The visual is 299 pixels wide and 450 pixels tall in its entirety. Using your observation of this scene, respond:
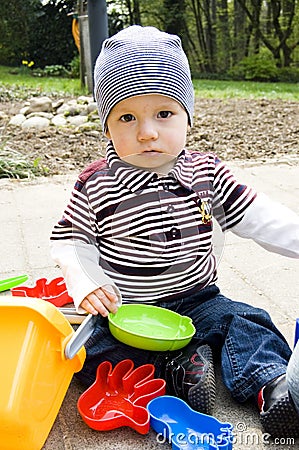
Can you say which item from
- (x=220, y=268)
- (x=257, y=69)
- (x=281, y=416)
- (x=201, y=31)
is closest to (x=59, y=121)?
(x=220, y=268)

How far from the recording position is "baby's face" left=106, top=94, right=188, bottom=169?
4.71ft

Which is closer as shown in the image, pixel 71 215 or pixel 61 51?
pixel 71 215

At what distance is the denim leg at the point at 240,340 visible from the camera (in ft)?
4.32

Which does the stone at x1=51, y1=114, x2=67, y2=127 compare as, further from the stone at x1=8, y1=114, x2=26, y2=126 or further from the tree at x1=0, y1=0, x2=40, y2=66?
the tree at x1=0, y1=0, x2=40, y2=66

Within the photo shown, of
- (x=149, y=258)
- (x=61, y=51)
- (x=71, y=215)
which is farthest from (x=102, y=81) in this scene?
(x=61, y=51)

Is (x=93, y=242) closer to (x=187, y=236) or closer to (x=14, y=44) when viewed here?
(x=187, y=236)

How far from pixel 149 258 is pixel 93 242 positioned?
0.15 meters

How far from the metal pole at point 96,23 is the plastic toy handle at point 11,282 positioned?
3146 mm

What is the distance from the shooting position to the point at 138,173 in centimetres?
150

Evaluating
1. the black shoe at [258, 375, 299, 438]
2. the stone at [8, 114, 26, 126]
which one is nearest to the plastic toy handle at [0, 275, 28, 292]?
the black shoe at [258, 375, 299, 438]

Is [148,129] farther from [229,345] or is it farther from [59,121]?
[59,121]

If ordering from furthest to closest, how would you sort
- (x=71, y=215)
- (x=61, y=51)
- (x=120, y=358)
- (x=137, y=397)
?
(x=61, y=51)
(x=71, y=215)
(x=120, y=358)
(x=137, y=397)

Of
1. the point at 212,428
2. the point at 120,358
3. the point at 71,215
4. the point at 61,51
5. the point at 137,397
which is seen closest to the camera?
the point at 212,428

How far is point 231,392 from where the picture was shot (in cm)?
133
